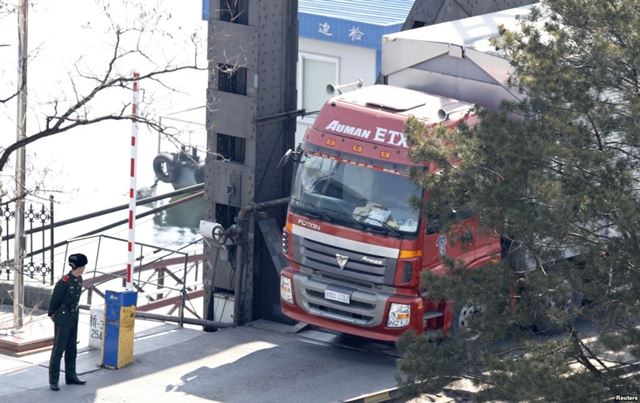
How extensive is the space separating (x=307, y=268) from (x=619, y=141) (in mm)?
5622

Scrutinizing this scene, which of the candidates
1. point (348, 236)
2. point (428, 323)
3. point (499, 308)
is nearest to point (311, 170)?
point (348, 236)

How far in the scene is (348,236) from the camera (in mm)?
16125

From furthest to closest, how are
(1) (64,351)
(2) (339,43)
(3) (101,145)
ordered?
(3) (101,145)
(2) (339,43)
(1) (64,351)

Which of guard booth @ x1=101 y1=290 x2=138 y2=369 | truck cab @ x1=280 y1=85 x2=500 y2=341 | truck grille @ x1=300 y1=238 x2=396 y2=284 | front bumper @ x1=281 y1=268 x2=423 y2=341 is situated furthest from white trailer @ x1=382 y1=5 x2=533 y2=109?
guard booth @ x1=101 y1=290 x2=138 y2=369

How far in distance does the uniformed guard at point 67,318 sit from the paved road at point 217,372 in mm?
228

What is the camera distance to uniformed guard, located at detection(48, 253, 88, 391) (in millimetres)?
15117

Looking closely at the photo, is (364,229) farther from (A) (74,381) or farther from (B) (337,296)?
(A) (74,381)

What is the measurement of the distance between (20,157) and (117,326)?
253 cm

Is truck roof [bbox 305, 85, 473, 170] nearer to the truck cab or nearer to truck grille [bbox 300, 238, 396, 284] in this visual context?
the truck cab

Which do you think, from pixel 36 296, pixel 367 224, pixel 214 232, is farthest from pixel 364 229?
pixel 36 296

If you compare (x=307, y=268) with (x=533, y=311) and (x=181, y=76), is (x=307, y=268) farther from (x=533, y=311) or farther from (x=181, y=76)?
(x=181, y=76)

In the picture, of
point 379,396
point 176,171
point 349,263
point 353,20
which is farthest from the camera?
point 176,171

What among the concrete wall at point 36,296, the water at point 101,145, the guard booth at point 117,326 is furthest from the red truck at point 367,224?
the water at point 101,145

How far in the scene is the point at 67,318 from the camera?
15.2 m
